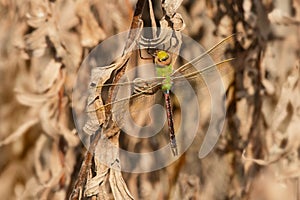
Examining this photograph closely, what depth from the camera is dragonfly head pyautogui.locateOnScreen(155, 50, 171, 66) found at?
89cm

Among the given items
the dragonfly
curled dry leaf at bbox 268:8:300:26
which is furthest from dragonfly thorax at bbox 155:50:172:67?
curled dry leaf at bbox 268:8:300:26

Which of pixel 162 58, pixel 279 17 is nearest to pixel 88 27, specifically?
pixel 162 58

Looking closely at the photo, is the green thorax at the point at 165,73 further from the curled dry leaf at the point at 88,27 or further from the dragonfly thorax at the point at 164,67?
the curled dry leaf at the point at 88,27

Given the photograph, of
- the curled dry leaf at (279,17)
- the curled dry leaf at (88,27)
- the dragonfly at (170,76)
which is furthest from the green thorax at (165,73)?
the curled dry leaf at (279,17)

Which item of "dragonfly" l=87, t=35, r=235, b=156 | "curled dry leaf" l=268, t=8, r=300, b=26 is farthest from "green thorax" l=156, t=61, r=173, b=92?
"curled dry leaf" l=268, t=8, r=300, b=26

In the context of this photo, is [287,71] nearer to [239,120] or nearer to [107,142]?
[239,120]

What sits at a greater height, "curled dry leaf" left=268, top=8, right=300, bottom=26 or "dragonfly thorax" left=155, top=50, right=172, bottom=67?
"curled dry leaf" left=268, top=8, right=300, bottom=26

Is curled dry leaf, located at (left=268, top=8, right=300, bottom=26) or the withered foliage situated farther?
curled dry leaf, located at (left=268, top=8, right=300, bottom=26)

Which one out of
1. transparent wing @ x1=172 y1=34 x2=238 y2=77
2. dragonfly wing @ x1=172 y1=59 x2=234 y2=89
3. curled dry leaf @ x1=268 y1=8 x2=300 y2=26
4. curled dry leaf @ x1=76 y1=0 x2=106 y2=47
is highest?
curled dry leaf @ x1=76 y1=0 x2=106 y2=47

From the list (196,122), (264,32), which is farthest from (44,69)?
(264,32)

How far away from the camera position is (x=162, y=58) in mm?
897

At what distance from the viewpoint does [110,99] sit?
846 mm

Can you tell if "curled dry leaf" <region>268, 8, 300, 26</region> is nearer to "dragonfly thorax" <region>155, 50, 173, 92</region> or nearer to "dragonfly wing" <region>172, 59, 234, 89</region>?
"dragonfly wing" <region>172, 59, 234, 89</region>

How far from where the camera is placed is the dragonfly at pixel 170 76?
0.88m
